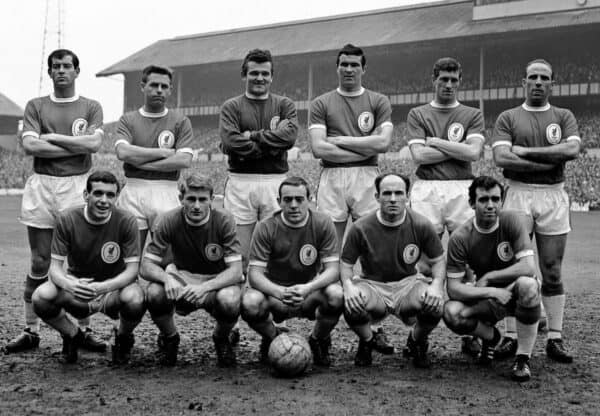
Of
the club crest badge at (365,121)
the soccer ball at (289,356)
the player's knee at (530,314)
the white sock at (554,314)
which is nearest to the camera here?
the soccer ball at (289,356)

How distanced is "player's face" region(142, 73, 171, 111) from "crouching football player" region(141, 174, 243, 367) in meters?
0.96

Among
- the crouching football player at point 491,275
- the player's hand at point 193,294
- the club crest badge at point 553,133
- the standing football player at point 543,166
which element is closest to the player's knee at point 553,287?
the standing football player at point 543,166

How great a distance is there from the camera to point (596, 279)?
9938mm

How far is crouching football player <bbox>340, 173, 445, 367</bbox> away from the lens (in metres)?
5.19

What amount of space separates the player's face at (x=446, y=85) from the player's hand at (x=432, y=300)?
1.77 metres

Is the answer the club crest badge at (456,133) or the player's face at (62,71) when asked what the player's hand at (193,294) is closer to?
the player's face at (62,71)

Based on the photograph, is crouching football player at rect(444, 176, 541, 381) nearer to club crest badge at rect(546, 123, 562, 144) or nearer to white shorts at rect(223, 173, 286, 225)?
club crest badge at rect(546, 123, 562, 144)

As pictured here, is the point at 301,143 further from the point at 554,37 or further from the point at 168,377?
the point at 168,377

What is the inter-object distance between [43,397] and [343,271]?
7.31ft

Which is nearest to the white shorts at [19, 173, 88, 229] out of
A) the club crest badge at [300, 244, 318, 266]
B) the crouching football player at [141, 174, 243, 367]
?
the crouching football player at [141, 174, 243, 367]

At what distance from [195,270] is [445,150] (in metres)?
2.25

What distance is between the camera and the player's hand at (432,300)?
201 inches

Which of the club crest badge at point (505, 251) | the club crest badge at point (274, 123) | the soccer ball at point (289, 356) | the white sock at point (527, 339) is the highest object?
the club crest badge at point (274, 123)

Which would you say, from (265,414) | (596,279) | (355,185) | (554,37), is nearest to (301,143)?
(554,37)
